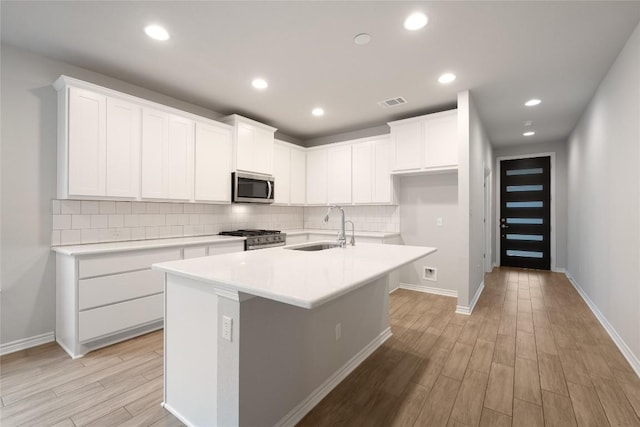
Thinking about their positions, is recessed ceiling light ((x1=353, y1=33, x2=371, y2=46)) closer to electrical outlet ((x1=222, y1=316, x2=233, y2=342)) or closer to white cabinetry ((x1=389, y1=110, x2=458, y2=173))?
white cabinetry ((x1=389, y1=110, x2=458, y2=173))

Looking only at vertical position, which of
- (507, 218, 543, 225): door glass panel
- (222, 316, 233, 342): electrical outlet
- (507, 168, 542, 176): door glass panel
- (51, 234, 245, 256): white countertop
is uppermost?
(507, 168, 542, 176): door glass panel

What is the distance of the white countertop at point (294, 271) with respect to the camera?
1.13 meters

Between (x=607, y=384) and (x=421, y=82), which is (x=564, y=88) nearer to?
(x=421, y=82)

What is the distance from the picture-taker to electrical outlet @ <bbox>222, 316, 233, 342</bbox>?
1340mm

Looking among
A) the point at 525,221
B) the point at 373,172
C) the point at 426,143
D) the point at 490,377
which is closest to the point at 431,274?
the point at 373,172

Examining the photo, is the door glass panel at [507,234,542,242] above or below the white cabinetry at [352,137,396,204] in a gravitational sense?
below

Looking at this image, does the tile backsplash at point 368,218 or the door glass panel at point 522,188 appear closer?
the tile backsplash at point 368,218

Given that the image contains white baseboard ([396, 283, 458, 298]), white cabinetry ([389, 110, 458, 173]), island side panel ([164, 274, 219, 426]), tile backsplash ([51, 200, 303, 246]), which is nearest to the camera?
island side panel ([164, 274, 219, 426])

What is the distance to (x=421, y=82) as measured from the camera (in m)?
3.21

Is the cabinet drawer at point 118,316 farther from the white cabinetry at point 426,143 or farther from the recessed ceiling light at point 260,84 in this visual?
the white cabinetry at point 426,143

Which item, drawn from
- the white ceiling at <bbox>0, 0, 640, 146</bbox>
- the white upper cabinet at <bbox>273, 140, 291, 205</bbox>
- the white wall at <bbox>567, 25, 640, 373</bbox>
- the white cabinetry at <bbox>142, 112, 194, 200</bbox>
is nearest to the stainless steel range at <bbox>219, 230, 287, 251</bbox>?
the white upper cabinet at <bbox>273, 140, 291, 205</bbox>

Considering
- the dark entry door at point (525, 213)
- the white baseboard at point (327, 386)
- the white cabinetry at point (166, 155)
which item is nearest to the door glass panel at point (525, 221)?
the dark entry door at point (525, 213)

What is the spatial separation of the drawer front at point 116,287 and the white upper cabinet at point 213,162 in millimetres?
1143

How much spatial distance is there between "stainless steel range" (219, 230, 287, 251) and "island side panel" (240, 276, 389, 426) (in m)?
1.98
